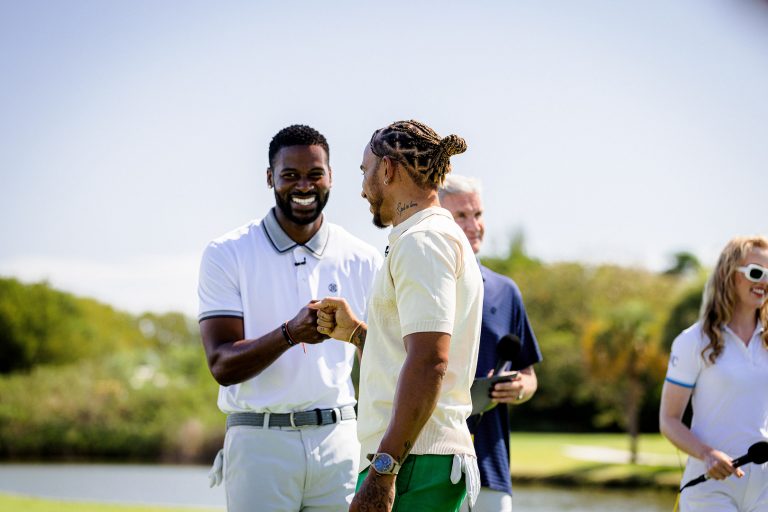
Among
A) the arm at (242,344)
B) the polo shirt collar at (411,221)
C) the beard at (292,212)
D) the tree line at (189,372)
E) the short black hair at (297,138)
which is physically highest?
the short black hair at (297,138)

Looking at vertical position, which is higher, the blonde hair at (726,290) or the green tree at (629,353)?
the blonde hair at (726,290)

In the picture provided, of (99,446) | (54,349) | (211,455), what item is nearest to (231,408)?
(211,455)

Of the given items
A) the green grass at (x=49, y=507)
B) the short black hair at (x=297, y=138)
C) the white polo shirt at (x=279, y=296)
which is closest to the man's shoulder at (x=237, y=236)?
the white polo shirt at (x=279, y=296)

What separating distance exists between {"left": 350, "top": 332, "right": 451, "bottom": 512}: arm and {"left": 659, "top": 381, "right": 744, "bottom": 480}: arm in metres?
2.05

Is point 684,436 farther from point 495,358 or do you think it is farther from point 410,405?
point 410,405

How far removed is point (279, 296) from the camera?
13.9ft

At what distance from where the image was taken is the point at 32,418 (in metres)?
36.7

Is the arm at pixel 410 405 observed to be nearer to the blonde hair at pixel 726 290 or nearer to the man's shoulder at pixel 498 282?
the man's shoulder at pixel 498 282

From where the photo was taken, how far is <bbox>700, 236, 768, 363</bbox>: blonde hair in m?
4.79

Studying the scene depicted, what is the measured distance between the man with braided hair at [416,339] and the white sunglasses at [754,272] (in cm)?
217

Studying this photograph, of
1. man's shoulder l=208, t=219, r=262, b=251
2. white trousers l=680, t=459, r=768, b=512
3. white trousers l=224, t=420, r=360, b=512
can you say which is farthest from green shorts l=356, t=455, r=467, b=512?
white trousers l=680, t=459, r=768, b=512

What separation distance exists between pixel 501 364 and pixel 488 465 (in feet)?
1.56

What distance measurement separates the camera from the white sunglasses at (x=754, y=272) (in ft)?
15.6

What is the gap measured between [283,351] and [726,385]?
212 cm
